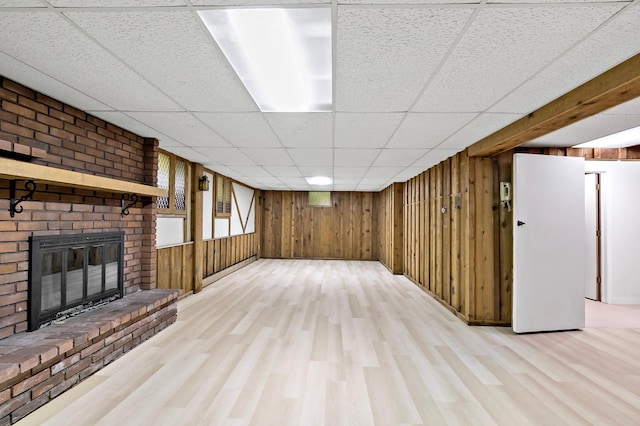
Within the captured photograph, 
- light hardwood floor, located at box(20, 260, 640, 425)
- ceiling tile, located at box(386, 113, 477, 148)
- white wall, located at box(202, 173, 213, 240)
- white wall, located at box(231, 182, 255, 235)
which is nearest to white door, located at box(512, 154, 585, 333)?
light hardwood floor, located at box(20, 260, 640, 425)

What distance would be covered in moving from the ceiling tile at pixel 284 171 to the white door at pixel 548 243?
3.71 m

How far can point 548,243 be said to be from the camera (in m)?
3.83

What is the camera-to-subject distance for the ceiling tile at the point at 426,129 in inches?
117

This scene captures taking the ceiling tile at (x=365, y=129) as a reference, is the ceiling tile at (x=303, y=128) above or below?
above

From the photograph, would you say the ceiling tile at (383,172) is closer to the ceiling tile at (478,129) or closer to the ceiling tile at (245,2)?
the ceiling tile at (478,129)

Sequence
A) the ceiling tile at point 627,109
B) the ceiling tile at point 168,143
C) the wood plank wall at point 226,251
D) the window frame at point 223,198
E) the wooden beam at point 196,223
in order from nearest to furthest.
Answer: the ceiling tile at point 627,109 → the ceiling tile at point 168,143 → the wooden beam at point 196,223 → the wood plank wall at point 226,251 → the window frame at point 223,198

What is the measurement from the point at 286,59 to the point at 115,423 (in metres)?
2.53

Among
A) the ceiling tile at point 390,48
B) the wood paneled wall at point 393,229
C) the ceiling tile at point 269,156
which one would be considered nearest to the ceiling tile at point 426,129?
the ceiling tile at point 390,48

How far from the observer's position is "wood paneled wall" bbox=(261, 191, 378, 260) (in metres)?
10.6

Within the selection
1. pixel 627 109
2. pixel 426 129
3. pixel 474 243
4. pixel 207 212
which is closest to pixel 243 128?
pixel 426 129

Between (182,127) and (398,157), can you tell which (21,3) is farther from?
(398,157)

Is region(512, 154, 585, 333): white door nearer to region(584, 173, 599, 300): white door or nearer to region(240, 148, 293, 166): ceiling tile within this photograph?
region(584, 173, 599, 300): white door

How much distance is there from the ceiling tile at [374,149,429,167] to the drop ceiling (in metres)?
0.70

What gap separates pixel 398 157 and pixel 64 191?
4018mm
